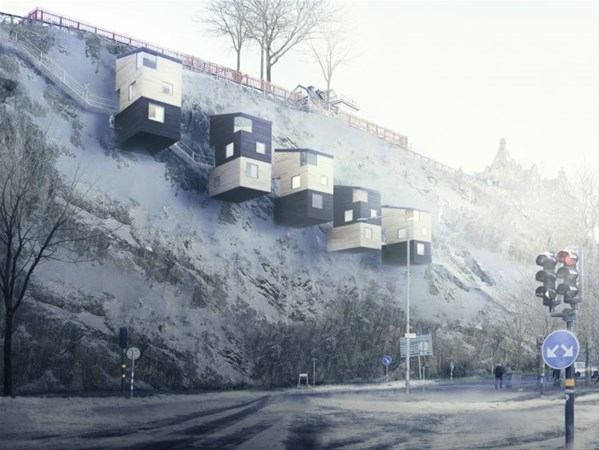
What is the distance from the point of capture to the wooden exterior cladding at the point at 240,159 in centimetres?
4869

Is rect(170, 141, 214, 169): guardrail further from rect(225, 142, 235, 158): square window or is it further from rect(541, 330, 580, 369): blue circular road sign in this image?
rect(541, 330, 580, 369): blue circular road sign

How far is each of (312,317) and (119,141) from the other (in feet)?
61.3

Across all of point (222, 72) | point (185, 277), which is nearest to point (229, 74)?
point (222, 72)

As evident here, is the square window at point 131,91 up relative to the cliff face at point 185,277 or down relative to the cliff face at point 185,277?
up

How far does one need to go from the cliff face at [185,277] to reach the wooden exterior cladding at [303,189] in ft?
4.37

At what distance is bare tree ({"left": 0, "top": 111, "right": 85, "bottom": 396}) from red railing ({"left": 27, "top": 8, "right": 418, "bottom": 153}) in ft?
37.4

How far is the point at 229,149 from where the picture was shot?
164ft

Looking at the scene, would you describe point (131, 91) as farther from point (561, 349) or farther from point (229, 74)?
point (561, 349)

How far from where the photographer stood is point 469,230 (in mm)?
82938

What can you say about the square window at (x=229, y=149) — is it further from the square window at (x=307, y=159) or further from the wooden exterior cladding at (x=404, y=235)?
the wooden exterior cladding at (x=404, y=235)

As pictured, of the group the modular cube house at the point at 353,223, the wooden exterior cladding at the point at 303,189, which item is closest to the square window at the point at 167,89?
the wooden exterior cladding at the point at 303,189

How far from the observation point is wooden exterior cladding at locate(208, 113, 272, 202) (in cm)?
4869

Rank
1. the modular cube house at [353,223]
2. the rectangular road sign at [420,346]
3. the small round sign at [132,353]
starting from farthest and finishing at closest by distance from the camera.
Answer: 1. the modular cube house at [353,223]
2. the rectangular road sign at [420,346]
3. the small round sign at [132,353]

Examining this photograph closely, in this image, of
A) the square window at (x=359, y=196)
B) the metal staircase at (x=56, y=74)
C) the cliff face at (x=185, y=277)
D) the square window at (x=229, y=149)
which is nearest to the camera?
the cliff face at (x=185, y=277)
